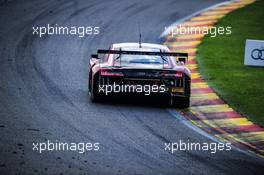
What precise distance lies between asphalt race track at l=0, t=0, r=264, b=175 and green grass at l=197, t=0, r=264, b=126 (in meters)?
1.71

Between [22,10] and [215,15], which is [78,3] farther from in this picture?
[215,15]

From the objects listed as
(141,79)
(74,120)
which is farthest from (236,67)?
(74,120)

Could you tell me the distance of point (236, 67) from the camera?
698 inches

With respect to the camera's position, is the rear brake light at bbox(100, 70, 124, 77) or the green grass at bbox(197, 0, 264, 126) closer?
the rear brake light at bbox(100, 70, 124, 77)

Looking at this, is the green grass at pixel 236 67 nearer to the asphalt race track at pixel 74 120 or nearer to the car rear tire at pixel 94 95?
the asphalt race track at pixel 74 120

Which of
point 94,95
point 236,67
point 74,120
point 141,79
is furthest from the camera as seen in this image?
point 236,67

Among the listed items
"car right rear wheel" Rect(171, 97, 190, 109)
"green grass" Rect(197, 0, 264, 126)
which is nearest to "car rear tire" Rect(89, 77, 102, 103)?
"car right rear wheel" Rect(171, 97, 190, 109)

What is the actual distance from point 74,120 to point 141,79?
65.2 inches

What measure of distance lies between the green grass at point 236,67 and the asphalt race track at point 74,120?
1714 millimetres

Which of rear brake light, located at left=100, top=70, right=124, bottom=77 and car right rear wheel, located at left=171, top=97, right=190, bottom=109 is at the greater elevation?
rear brake light, located at left=100, top=70, right=124, bottom=77

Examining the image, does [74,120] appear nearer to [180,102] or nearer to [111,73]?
[111,73]

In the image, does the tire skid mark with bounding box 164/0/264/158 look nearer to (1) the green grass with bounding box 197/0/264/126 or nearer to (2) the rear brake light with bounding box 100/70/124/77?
(1) the green grass with bounding box 197/0/264/126

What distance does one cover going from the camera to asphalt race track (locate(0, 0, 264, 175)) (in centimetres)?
941

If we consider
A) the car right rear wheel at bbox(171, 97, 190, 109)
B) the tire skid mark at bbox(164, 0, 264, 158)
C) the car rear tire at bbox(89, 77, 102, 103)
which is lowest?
the tire skid mark at bbox(164, 0, 264, 158)
